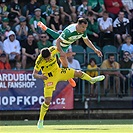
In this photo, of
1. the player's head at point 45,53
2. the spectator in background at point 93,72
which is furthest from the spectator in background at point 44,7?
the player's head at point 45,53

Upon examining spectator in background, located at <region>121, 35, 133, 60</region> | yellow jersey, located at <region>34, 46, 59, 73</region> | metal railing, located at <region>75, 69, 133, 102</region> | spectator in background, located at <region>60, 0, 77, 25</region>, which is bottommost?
metal railing, located at <region>75, 69, 133, 102</region>

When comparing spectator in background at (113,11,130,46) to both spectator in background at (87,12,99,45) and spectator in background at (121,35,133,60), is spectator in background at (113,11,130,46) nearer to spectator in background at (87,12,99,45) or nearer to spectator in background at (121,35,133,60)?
spectator in background at (121,35,133,60)

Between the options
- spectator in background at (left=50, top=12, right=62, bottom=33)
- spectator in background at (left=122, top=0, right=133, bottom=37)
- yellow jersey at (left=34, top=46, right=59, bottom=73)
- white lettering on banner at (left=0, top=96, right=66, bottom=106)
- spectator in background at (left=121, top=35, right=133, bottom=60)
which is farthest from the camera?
spectator in background at (left=122, top=0, right=133, bottom=37)

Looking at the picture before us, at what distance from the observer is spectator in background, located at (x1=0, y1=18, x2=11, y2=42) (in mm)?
22078

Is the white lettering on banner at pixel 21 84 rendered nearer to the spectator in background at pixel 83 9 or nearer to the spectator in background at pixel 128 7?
the spectator in background at pixel 83 9

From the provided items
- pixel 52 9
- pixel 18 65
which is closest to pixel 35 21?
pixel 52 9

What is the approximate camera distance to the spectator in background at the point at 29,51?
2153cm

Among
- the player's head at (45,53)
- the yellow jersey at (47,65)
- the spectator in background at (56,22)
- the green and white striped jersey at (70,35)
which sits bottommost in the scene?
the yellow jersey at (47,65)

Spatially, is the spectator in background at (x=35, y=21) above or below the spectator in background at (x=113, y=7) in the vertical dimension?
below

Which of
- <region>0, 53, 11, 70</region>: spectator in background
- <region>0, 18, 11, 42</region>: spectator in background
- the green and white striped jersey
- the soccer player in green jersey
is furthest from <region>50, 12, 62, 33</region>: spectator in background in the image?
the green and white striped jersey

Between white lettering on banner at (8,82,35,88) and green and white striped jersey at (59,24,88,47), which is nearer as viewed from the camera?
green and white striped jersey at (59,24,88,47)

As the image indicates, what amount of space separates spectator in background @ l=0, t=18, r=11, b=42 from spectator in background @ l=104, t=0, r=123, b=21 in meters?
4.27

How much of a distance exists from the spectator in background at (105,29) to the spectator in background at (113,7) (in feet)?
2.02

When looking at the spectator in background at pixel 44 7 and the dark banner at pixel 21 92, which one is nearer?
the dark banner at pixel 21 92
